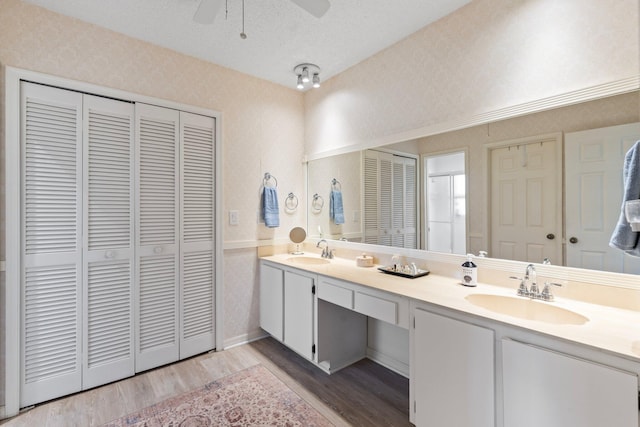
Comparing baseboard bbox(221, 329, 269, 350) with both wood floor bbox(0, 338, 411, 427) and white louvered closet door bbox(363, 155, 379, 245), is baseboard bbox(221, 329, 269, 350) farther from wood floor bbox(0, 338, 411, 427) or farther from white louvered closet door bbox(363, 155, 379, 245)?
white louvered closet door bbox(363, 155, 379, 245)

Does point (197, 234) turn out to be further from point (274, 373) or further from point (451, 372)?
point (451, 372)

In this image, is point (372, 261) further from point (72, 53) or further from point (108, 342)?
point (72, 53)

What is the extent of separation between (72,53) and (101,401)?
2.37 meters

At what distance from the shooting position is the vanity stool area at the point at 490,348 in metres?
1.02

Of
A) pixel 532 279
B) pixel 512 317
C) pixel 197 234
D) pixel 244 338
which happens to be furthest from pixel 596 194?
pixel 244 338

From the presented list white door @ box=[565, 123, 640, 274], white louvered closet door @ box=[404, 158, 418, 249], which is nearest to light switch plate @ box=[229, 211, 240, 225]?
white louvered closet door @ box=[404, 158, 418, 249]

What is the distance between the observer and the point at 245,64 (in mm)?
2666

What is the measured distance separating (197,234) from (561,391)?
249cm

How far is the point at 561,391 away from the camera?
1.08 m

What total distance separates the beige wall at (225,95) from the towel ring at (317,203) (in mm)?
170

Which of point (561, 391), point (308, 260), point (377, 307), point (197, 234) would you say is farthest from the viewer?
point (308, 260)

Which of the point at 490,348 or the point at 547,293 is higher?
the point at 547,293

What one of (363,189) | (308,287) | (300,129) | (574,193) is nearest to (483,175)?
(574,193)

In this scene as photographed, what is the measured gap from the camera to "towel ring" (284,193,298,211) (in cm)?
314
